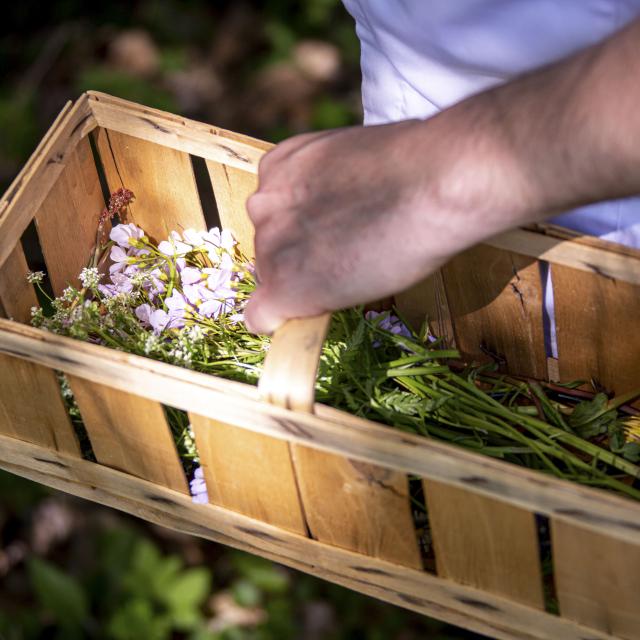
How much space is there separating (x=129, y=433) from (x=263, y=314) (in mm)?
229

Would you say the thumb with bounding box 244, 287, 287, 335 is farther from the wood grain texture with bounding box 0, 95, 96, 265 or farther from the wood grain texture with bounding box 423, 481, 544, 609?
the wood grain texture with bounding box 0, 95, 96, 265

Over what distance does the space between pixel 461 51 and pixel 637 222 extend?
0.26 meters

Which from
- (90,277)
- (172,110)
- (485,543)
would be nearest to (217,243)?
(90,277)

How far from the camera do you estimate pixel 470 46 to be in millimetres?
917

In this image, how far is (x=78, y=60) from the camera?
2441mm

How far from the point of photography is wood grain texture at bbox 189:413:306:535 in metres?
0.90

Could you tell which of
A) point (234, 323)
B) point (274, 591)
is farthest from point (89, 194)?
point (274, 591)

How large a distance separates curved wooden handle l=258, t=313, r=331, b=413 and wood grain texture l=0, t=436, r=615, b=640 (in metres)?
0.21

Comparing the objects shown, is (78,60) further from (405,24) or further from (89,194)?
(405,24)

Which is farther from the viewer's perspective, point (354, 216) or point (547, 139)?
point (354, 216)

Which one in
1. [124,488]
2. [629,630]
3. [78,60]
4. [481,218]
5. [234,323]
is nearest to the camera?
[481,218]

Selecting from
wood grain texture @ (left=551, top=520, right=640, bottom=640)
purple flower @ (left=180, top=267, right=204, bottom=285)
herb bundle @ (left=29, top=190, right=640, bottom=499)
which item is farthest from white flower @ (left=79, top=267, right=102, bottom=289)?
wood grain texture @ (left=551, top=520, right=640, bottom=640)

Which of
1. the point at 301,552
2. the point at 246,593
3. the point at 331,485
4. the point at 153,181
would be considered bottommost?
the point at 246,593

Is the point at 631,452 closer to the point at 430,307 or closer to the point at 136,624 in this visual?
the point at 430,307
